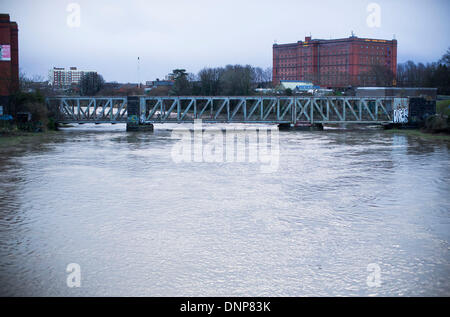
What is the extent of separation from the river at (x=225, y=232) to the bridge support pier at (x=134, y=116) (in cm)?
3495

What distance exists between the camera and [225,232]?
36.4 ft

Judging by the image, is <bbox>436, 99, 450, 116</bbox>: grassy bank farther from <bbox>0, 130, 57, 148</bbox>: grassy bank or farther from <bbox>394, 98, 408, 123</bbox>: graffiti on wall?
<bbox>0, 130, 57, 148</bbox>: grassy bank

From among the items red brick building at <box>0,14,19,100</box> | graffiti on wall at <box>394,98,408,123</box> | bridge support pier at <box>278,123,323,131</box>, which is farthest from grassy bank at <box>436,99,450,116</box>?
red brick building at <box>0,14,19,100</box>

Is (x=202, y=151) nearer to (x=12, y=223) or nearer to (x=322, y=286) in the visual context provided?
(x=12, y=223)

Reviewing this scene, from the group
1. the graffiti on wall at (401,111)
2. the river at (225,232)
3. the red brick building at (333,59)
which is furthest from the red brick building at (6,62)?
the red brick building at (333,59)

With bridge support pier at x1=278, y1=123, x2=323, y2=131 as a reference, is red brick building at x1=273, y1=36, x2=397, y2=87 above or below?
above

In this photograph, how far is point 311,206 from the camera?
13.8 metres

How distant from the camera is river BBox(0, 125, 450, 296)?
812 centimetres

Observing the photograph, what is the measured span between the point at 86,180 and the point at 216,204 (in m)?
6.60

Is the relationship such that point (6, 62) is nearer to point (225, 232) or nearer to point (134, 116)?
point (134, 116)

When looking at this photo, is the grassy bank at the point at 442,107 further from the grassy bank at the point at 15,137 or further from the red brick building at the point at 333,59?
the red brick building at the point at 333,59

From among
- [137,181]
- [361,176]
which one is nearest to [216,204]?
[137,181]

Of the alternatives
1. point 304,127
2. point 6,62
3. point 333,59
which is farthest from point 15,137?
point 333,59

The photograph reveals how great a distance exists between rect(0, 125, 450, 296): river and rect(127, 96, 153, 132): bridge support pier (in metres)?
35.0
